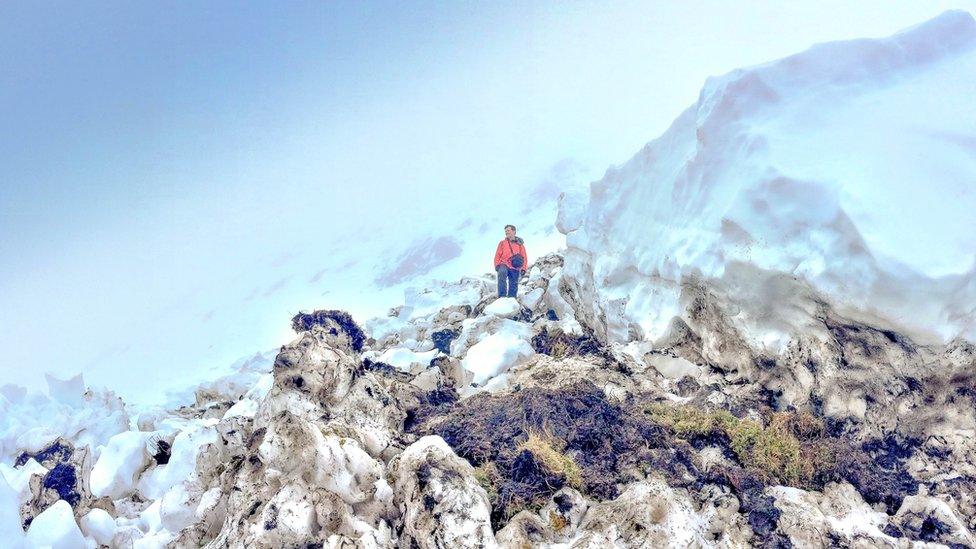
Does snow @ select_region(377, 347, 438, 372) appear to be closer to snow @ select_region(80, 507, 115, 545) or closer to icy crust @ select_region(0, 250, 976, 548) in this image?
icy crust @ select_region(0, 250, 976, 548)

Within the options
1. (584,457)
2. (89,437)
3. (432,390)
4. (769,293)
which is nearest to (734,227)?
(769,293)

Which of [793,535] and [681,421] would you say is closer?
[793,535]

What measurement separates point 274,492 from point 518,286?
36.2 ft

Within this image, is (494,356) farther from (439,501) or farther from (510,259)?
(510,259)

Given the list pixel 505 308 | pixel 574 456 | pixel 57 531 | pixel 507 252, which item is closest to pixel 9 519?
pixel 57 531

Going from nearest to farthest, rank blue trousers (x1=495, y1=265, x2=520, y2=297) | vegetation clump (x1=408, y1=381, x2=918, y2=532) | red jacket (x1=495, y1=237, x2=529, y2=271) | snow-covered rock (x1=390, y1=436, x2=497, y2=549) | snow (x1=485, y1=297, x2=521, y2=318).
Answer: snow-covered rock (x1=390, y1=436, x2=497, y2=549), vegetation clump (x1=408, y1=381, x2=918, y2=532), snow (x1=485, y1=297, x2=521, y2=318), red jacket (x1=495, y1=237, x2=529, y2=271), blue trousers (x1=495, y1=265, x2=520, y2=297)

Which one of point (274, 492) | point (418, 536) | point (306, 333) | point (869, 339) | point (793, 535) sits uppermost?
point (306, 333)

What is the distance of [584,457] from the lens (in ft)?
21.3

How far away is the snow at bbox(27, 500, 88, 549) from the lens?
629 centimetres

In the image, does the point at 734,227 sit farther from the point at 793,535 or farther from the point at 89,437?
the point at 89,437

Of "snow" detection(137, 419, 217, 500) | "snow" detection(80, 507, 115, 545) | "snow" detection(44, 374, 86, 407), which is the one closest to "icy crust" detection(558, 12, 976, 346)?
"snow" detection(137, 419, 217, 500)

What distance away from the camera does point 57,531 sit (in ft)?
20.9

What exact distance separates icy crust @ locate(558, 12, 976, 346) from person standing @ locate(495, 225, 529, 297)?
461cm

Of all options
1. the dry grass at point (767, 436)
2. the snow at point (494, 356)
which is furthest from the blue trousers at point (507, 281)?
the dry grass at point (767, 436)
